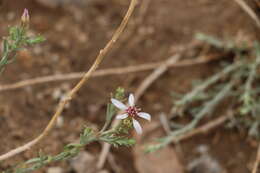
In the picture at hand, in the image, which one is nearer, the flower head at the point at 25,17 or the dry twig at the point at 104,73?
the flower head at the point at 25,17

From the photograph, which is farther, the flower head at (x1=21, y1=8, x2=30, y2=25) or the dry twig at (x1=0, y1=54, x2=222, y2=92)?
Answer: the dry twig at (x1=0, y1=54, x2=222, y2=92)

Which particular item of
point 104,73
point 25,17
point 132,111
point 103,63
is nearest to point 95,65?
point 132,111

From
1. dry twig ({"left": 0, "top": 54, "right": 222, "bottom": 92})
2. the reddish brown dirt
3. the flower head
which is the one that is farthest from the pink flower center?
dry twig ({"left": 0, "top": 54, "right": 222, "bottom": 92})

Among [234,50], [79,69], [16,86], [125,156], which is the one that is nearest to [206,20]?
[234,50]

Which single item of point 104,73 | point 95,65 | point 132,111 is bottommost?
point 132,111

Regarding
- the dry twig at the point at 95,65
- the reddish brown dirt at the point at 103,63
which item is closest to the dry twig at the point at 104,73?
the reddish brown dirt at the point at 103,63

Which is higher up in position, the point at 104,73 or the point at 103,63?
the point at 103,63

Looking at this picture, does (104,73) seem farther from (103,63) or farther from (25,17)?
(25,17)

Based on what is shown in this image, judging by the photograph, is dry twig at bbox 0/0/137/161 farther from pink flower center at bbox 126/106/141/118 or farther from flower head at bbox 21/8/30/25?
flower head at bbox 21/8/30/25

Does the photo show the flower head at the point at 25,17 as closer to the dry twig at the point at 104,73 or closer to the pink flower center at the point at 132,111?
the pink flower center at the point at 132,111
